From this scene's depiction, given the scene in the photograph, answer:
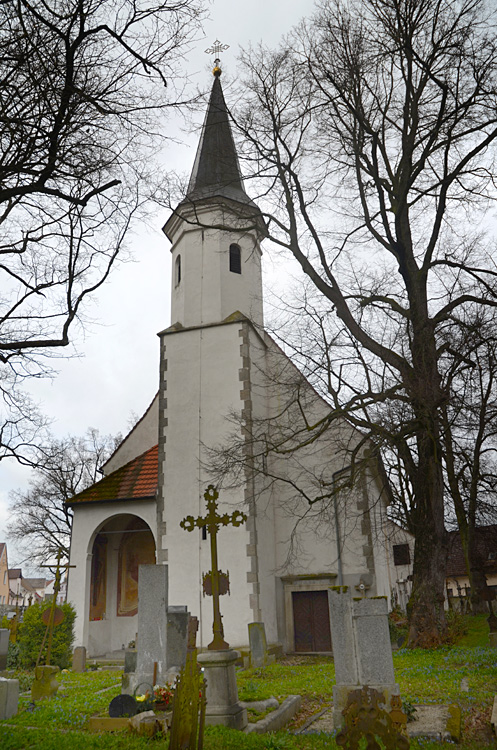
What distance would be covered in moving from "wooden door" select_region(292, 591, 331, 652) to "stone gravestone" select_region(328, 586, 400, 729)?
9.83 meters

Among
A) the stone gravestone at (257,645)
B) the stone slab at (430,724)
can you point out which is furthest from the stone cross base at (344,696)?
the stone gravestone at (257,645)

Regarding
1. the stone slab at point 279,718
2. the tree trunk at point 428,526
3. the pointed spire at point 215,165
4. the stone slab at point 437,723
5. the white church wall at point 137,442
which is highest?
the pointed spire at point 215,165

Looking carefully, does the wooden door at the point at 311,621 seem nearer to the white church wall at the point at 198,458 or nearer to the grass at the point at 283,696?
the white church wall at the point at 198,458

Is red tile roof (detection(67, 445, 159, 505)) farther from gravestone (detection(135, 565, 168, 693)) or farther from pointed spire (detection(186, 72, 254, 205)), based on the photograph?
pointed spire (detection(186, 72, 254, 205))

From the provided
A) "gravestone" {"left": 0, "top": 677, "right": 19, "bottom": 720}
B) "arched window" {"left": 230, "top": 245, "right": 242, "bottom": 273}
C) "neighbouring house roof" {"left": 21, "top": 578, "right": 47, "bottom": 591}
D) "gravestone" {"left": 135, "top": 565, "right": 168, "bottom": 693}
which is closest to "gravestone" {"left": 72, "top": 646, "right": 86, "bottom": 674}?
"gravestone" {"left": 135, "top": 565, "right": 168, "bottom": 693}

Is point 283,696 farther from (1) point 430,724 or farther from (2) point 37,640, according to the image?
(2) point 37,640

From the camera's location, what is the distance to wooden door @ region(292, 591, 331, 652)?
55.3 ft

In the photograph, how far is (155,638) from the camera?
29.9 feet

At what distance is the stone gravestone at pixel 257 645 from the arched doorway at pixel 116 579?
5.66 m

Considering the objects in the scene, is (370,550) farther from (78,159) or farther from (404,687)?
(78,159)

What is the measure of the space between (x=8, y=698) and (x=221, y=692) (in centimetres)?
267

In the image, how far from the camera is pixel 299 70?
44.9ft

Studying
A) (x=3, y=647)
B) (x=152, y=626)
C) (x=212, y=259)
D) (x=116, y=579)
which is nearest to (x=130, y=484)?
(x=116, y=579)

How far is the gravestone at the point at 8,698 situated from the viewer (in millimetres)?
7492
